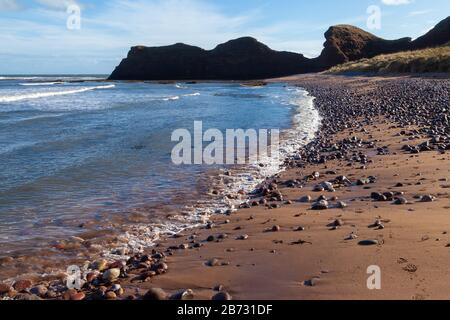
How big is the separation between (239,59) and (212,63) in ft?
25.2

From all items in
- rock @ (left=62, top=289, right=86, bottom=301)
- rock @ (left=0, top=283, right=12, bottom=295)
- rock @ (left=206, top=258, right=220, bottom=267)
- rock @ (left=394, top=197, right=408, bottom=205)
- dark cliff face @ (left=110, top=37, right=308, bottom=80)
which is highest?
dark cliff face @ (left=110, top=37, right=308, bottom=80)

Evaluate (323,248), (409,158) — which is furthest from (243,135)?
(323,248)

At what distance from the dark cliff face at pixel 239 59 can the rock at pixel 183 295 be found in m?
108

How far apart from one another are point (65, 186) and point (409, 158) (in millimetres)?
7653

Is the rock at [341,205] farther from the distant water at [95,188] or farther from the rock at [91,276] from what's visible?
the rock at [91,276]

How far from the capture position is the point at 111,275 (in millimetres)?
5312

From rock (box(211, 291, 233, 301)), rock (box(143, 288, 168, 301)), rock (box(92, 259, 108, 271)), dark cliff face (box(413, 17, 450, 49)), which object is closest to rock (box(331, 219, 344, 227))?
rock (box(211, 291, 233, 301))

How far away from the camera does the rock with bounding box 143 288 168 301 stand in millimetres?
4586

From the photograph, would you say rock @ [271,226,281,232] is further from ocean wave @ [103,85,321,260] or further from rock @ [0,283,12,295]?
rock @ [0,283,12,295]

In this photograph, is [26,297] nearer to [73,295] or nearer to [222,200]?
[73,295]

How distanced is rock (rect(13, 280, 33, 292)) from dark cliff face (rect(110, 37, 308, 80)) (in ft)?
399

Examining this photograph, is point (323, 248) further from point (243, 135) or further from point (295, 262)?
point (243, 135)

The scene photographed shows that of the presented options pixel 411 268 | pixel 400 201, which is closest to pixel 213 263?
pixel 411 268
